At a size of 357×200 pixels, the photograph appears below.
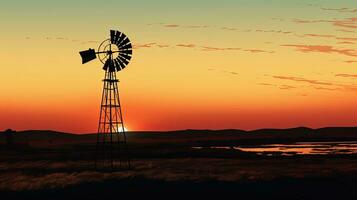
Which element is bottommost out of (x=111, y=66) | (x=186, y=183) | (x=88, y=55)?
(x=186, y=183)

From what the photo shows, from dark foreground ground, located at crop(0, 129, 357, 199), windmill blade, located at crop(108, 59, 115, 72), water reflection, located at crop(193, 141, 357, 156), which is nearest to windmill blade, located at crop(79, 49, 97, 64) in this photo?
windmill blade, located at crop(108, 59, 115, 72)

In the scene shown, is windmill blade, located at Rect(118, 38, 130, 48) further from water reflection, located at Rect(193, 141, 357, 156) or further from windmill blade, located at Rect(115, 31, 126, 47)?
water reflection, located at Rect(193, 141, 357, 156)

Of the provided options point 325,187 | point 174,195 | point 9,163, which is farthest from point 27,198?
point 9,163

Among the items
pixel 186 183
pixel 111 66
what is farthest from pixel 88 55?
pixel 186 183

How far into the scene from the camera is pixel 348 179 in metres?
42.0

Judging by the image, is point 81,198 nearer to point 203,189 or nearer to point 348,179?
point 203,189

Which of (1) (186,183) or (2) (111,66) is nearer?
(1) (186,183)

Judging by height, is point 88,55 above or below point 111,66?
above

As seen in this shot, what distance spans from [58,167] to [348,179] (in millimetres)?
30760

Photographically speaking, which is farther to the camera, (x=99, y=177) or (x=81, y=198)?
(x=99, y=177)

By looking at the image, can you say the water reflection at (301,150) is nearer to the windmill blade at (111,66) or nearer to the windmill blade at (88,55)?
the windmill blade at (111,66)

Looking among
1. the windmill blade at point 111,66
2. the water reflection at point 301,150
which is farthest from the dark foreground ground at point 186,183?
the water reflection at point 301,150

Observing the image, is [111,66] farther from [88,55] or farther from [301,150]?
[301,150]

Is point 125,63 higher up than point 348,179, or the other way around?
point 125,63
